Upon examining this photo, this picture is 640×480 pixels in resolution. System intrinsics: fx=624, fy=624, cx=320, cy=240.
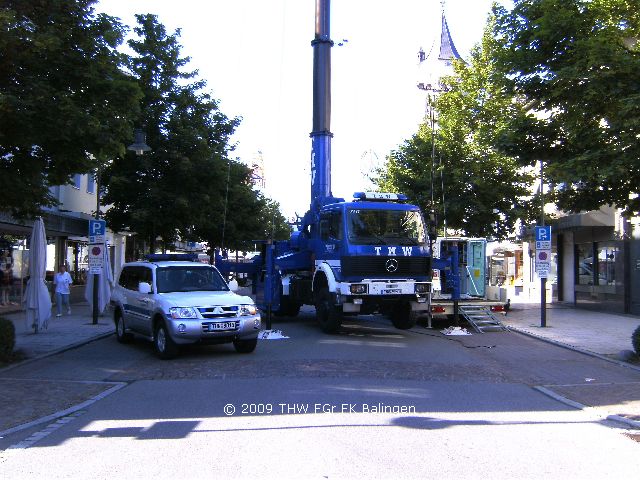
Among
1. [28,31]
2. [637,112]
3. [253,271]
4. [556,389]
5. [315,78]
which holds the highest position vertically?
[315,78]

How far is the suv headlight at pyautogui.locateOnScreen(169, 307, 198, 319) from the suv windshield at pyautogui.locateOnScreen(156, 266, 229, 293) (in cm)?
109

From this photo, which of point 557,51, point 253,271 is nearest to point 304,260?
point 253,271

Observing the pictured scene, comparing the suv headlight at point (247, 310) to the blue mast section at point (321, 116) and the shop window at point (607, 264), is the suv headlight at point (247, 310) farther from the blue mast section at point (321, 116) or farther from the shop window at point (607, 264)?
the shop window at point (607, 264)

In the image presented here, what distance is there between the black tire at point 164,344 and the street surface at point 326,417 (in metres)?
0.20

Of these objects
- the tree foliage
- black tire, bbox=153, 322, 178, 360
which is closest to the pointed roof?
the tree foliage

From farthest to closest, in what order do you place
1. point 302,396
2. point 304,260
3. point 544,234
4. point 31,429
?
point 544,234, point 304,260, point 302,396, point 31,429

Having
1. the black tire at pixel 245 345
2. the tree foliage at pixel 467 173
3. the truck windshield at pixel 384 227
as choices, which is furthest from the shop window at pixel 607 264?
the black tire at pixel 245 345

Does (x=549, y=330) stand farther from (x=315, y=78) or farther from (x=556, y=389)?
(x=315, y=78)

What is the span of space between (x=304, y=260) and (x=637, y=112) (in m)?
9.07

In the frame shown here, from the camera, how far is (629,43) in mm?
11641

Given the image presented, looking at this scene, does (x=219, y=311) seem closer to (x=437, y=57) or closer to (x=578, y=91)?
(x=578, y=91)

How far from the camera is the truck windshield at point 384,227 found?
47.5 feet

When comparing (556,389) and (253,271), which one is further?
(253,271)

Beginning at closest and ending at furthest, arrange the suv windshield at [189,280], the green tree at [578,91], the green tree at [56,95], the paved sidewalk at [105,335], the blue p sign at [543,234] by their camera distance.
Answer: the paved sidewalk at [105,335], the green tree at [56,95], the green tree at [578,91], the suv windshield at [189,280], the blue p sign at [543,234]
